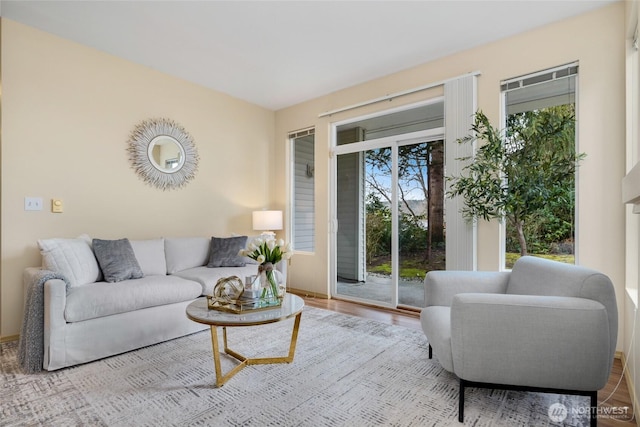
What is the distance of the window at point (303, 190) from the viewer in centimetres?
490

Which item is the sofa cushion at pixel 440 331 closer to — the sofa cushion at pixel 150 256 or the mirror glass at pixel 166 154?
the sofa cushion at pixel 150 256

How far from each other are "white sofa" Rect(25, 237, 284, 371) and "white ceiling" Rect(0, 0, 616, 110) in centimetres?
201

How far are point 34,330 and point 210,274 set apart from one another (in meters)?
1.38

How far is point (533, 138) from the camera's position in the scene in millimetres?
2719

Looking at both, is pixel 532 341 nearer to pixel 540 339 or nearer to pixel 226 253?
pixel 540 339

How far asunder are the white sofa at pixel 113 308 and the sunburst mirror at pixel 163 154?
875 mm

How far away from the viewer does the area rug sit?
5.79 feet

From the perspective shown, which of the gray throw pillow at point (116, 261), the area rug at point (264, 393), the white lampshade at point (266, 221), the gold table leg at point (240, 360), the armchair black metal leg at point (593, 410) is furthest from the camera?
the white lampshade at point (266, 221)

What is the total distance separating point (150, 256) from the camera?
3.38 m

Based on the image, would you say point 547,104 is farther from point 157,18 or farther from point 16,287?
point 16,287

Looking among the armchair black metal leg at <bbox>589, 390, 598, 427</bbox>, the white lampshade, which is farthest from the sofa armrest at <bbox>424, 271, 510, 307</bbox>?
the white lampshade

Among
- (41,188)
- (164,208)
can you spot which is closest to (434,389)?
(164,208)

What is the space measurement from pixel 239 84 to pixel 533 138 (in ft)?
11.1

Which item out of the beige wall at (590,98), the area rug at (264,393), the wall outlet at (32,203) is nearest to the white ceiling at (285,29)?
the beige wall at (590,98)
